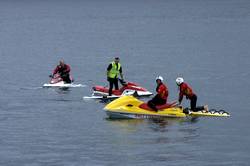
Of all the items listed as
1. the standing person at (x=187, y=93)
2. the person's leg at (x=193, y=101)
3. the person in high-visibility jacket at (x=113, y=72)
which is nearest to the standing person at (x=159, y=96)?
the standing person at (x=187, y=93)

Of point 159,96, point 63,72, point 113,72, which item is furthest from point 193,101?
point 63,72

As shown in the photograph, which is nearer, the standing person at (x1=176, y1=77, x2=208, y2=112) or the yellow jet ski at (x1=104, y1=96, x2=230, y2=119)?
the yellow jet ski at (x1=104, y1=96, x2=230, y2=119)

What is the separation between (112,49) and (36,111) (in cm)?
5386

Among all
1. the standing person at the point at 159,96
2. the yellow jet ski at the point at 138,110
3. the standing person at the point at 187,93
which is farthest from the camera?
the standing person at the point at 187,93

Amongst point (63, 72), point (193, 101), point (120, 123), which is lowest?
point (120, 123)

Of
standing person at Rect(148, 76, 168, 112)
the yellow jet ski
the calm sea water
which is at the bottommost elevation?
the calm sea water

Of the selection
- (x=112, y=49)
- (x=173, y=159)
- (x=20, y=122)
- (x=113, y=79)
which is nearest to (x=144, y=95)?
(x=113, y=79)

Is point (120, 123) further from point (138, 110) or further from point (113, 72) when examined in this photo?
point (113, 72)

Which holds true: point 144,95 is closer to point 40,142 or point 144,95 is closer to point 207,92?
point 207,92

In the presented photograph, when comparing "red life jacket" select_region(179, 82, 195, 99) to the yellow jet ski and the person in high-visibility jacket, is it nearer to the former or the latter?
the yellow jet ski

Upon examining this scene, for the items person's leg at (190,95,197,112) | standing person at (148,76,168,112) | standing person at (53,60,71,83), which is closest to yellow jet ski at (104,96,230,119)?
standing person at (148,76,168,112)

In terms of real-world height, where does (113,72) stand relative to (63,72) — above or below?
above

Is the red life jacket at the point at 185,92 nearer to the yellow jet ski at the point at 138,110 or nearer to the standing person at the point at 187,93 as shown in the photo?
the standing person at the point at 187,93

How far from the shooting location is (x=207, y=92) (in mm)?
51750
